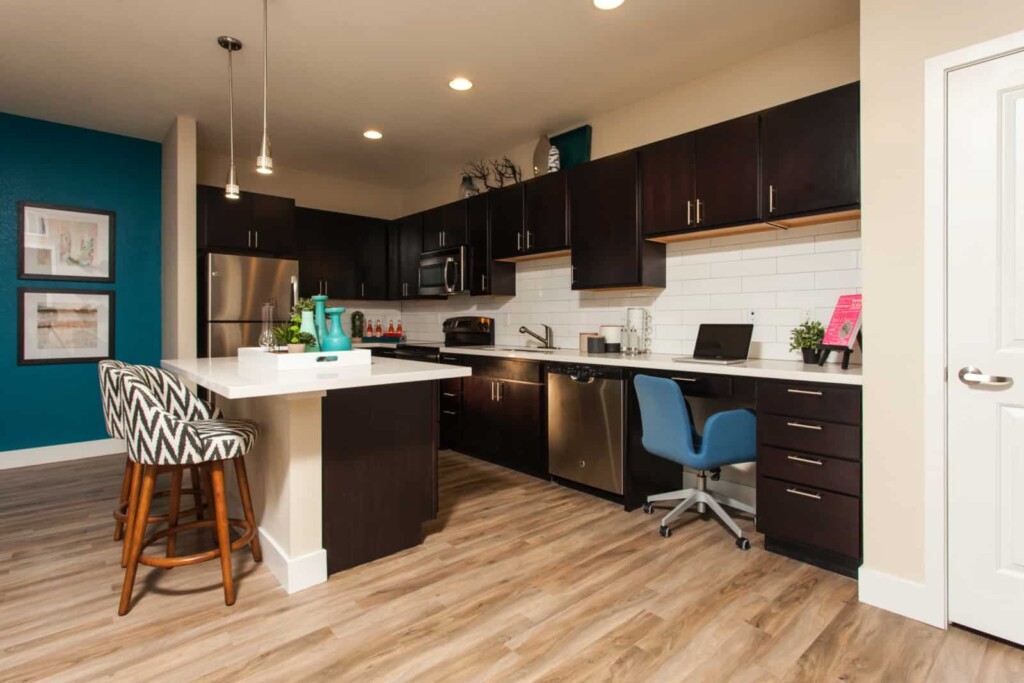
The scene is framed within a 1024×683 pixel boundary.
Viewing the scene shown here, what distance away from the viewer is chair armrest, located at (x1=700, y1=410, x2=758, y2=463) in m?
2.66

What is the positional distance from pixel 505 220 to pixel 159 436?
3089 millimetres

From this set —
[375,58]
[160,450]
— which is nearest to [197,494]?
[160,450]

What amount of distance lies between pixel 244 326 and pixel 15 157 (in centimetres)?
214

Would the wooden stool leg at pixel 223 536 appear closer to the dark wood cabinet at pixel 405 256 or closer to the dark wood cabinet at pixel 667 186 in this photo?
the dark wood cabinet at pixel 667 186

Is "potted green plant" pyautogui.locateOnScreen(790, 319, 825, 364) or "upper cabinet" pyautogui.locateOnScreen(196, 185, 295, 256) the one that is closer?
"potted green plant" pyautogui.locateOnScreen(790, 319, 825, 364)

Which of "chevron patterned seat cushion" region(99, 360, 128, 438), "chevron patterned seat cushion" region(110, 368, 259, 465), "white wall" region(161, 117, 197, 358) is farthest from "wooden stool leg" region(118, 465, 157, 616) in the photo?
"white wall" region(161, 117, 197, 358)

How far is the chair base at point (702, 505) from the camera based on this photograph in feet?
8.87

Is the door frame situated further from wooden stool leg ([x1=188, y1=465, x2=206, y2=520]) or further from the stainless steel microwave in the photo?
the stainless steel microwave

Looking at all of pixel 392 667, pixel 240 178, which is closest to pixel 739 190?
pixel 392 667

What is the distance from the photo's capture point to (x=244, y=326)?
456cm

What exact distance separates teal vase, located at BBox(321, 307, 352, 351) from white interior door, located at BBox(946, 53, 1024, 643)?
2.53m

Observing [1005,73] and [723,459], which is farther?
[723,459]

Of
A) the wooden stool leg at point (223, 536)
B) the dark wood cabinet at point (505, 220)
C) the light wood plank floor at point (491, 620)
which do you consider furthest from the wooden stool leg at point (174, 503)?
the dark wood cabinet at point (505, 220)

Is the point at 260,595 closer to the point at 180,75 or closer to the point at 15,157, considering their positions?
the point at 180,75
